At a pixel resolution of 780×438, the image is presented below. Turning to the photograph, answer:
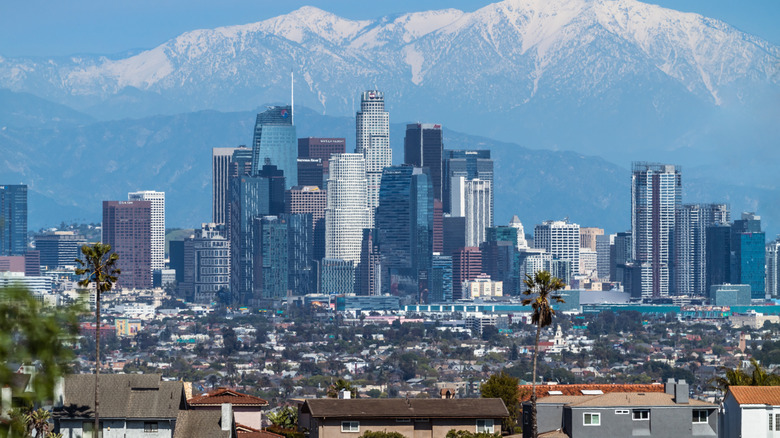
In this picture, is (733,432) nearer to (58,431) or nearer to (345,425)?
(345,425)

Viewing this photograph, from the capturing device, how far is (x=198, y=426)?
2537 inches

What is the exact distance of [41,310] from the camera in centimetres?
2066

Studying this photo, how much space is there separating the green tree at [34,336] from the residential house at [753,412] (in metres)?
46.7

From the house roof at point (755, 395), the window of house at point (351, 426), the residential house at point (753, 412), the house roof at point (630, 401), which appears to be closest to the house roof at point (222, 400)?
the window of house at point (351, 426)

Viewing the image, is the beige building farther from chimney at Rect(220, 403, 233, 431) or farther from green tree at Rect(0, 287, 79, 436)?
green tree at Rect(0, 287, 79, 436)

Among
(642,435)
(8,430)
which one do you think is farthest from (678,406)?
(8,430)

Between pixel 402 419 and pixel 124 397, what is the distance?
11.4m

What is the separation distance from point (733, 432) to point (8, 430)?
4827 centimetres

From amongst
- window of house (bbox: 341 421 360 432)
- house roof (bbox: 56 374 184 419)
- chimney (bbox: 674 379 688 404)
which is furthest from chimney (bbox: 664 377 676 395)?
house roof (bbox: 56 374 184 419)

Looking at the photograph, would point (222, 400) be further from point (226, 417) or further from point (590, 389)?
point (590, 389)

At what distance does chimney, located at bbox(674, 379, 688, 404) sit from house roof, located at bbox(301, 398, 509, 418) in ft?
25.3

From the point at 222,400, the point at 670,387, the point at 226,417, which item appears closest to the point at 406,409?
the point at 226,417

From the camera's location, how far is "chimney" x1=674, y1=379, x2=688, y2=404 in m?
65.8

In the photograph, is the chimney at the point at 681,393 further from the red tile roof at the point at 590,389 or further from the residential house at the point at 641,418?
the red tile roof at the point at 590,389
